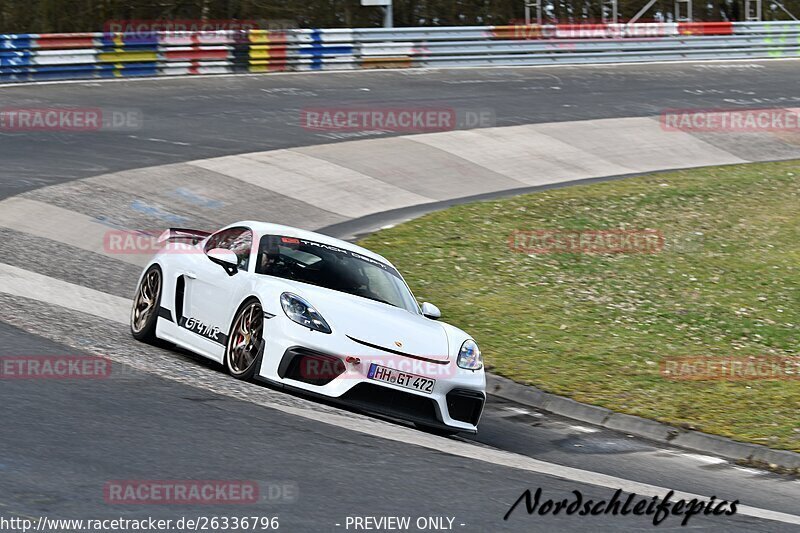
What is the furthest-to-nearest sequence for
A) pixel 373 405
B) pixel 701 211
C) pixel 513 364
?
pixel 701 211
pixel 513 364
pixel 373 405

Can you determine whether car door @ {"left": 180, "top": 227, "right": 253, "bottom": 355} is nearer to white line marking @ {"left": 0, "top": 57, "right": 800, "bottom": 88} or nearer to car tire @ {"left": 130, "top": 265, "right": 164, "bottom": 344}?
car tire @ {"left": 130, "top": 265, "right": 164, "bottom": 344}

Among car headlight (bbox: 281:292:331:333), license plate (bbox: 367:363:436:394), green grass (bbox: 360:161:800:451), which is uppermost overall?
car headlight (bbox: 281:292:331:333)

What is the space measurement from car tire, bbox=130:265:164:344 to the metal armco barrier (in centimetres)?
1559

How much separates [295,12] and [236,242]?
2892 cm

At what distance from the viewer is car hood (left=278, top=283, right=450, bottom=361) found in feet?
26.7

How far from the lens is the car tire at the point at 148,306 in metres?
9.78

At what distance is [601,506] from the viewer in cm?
634

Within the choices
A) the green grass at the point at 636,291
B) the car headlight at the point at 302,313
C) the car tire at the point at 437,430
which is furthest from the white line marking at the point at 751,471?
the car headlight at the point at 302,313

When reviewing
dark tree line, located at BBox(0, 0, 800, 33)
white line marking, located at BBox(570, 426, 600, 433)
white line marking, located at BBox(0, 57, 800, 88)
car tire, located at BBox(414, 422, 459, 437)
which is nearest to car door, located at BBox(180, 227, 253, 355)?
car tire, located at BBox(414, 422, 459, 437)

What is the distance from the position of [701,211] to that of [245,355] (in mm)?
10961

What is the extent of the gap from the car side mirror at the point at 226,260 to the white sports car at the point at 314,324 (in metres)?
0.01

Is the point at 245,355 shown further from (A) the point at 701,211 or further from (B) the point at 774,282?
(A) the point at 701,211

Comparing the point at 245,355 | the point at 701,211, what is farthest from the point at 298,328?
the point at 701,211

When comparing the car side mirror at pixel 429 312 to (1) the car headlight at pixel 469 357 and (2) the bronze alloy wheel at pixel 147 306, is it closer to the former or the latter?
(1) the car headlight at pixel 469 357
